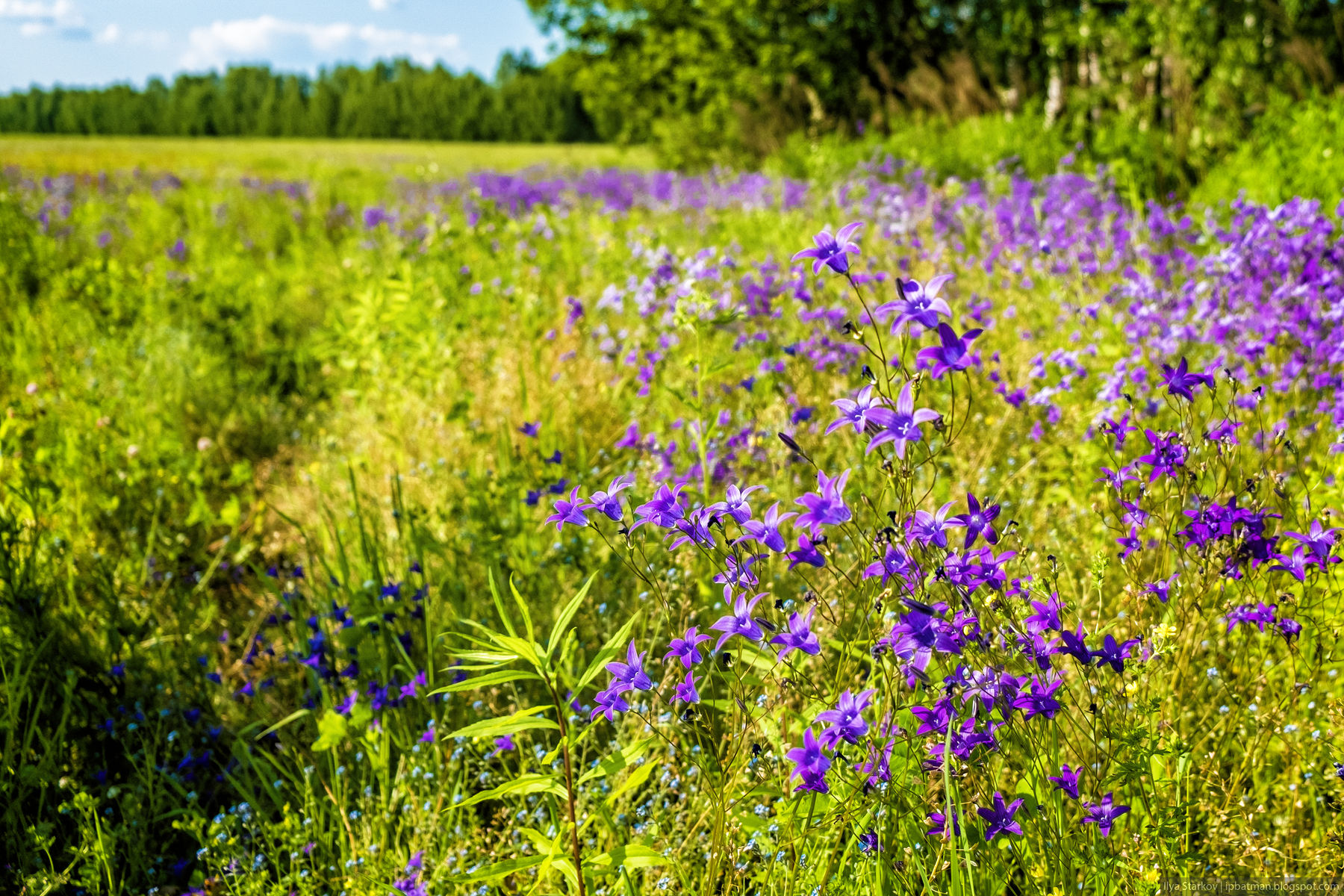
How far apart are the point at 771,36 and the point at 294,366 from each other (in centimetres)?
1412

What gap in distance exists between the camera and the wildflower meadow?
1.25m

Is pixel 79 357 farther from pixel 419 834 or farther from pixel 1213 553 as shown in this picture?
pixel 1213 553

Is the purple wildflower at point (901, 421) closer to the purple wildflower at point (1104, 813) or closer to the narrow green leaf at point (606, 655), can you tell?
the narrow green leaf at point (606, 655)

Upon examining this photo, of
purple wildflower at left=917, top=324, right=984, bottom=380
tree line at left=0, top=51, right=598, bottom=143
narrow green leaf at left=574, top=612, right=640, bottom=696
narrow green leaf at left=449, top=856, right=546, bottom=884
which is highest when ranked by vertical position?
tree line at left=0, top=51, right=598, bottom=143

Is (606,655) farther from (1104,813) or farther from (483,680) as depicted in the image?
(1104,813)

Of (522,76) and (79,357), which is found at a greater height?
(522,76)

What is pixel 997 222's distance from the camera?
171 inches

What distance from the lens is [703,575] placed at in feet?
7.14

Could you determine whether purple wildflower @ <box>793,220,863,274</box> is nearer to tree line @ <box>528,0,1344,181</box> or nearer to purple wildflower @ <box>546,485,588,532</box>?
purple wildflower @ <box>546,485,588,532</box>

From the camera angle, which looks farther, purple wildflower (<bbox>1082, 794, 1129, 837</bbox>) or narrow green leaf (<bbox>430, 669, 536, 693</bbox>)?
purple wildflower (<bbox>1082, 794, 1129, 837</bbox>)

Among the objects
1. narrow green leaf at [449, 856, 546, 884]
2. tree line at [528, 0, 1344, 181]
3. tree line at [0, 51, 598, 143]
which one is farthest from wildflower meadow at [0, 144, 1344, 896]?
tree line at [0, 51, 598, 143]

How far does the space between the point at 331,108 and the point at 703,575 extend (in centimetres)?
7197

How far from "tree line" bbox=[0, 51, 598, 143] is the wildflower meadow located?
56.9 m

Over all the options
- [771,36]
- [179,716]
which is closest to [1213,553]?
[179,716]
